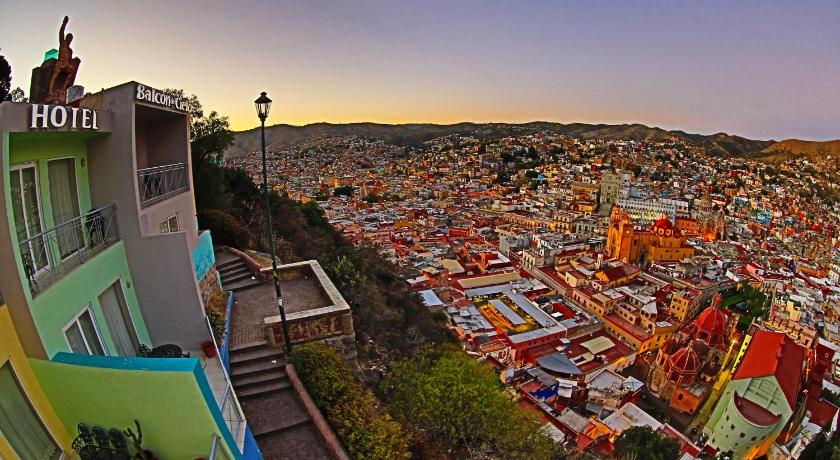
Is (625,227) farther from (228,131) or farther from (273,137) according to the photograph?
(273,137)

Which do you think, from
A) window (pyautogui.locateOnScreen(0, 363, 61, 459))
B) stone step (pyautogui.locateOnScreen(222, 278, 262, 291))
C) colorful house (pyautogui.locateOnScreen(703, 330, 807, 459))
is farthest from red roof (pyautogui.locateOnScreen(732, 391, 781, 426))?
window (pyautogui.locateOnScreen(0, 363, 61, 459))

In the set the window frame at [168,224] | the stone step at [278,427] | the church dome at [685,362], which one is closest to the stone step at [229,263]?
the window frame at [168,224]

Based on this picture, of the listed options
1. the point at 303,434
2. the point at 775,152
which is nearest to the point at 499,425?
the point at 303,434

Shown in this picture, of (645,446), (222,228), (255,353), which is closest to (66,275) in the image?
(255,353)

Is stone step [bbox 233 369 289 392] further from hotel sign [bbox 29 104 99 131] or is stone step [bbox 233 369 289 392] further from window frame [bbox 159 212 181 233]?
hotel sign [bbox 29 104 99 131]

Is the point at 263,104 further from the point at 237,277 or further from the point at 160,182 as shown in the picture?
the point at 237,277

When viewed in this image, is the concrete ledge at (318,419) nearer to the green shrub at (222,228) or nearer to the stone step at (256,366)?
the stone step at (256,366)
